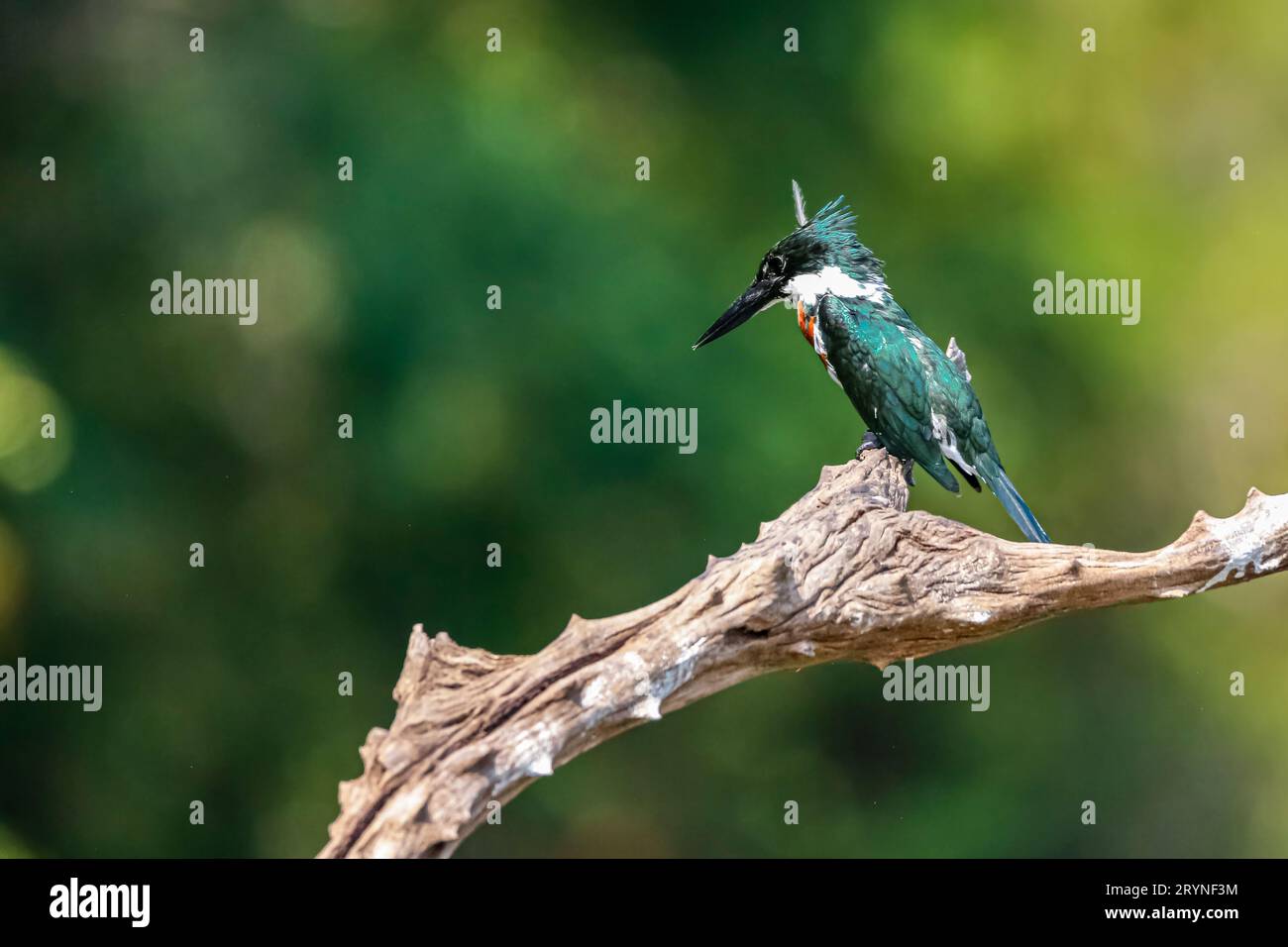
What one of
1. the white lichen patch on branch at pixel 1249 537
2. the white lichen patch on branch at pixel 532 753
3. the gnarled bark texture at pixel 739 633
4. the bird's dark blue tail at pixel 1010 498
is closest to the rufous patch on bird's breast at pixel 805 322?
the bird's dark blue tail at pixel 1010 498

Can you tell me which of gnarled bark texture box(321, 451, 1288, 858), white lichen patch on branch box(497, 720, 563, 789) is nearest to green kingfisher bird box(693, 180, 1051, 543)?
gnarled bark texture box(321, 451, 1288, 858)

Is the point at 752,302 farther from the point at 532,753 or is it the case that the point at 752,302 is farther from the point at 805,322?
the point at 532,753

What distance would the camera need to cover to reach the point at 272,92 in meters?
5.90

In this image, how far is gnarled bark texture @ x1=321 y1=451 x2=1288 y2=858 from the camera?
280 centimetres

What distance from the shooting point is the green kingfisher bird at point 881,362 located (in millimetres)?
3934

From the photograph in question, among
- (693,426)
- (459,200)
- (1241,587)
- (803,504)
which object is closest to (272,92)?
(459,200)

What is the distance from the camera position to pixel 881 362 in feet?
Result: 13.1

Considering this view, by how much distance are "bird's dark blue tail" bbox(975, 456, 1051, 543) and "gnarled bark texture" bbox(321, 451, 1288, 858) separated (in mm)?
457

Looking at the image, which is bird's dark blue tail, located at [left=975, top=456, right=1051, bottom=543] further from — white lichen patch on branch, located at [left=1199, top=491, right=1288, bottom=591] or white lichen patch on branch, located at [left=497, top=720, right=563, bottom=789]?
white lichen patch on branch, located at [left=497, top=720, right=563, bottom=789]

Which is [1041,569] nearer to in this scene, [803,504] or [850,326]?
[803,504]

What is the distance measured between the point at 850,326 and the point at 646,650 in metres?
1.40

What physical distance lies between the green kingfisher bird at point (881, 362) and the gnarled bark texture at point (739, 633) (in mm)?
479

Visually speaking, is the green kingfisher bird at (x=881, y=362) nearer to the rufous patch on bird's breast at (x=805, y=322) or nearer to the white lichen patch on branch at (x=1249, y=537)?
the rufous patch on bird's breast at (x=805, y=322)

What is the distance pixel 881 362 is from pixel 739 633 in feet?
3.90
